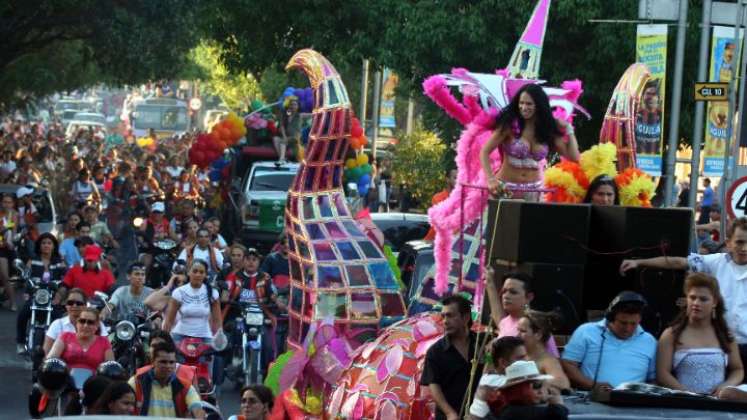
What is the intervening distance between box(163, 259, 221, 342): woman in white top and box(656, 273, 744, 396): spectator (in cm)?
733

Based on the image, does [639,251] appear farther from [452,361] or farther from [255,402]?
[255,402]

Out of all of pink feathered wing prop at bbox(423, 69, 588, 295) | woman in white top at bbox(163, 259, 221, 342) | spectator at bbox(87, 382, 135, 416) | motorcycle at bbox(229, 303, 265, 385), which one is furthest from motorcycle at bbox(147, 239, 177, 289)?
spectator at bbox(87, 382, 135, 416)

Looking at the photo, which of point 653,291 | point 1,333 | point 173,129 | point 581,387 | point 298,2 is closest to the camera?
point 581,387

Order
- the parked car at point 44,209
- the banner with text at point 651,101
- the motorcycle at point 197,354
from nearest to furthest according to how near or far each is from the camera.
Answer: the motorcycle at point 197,354
the banner with text at point 651,101
the parked car at point 44,209

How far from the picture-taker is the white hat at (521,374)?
7.69m

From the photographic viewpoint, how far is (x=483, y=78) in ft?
40.8

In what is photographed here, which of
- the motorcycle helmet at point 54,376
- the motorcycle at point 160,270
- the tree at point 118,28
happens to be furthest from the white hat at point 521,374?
the tree at point 118,28

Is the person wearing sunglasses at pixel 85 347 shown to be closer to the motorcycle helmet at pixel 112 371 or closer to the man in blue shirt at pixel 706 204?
the motorcycle helmet at pixel 112 371

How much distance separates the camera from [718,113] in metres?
23.7

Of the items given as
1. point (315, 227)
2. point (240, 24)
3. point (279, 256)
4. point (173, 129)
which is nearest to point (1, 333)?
point (279, 256)

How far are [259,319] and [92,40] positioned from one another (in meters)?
17.1

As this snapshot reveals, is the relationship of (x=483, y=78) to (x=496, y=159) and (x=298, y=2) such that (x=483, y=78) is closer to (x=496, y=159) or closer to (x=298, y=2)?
(x=496, y=159)

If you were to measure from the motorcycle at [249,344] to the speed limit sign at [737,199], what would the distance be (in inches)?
191

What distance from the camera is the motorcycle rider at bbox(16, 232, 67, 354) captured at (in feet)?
60.6
